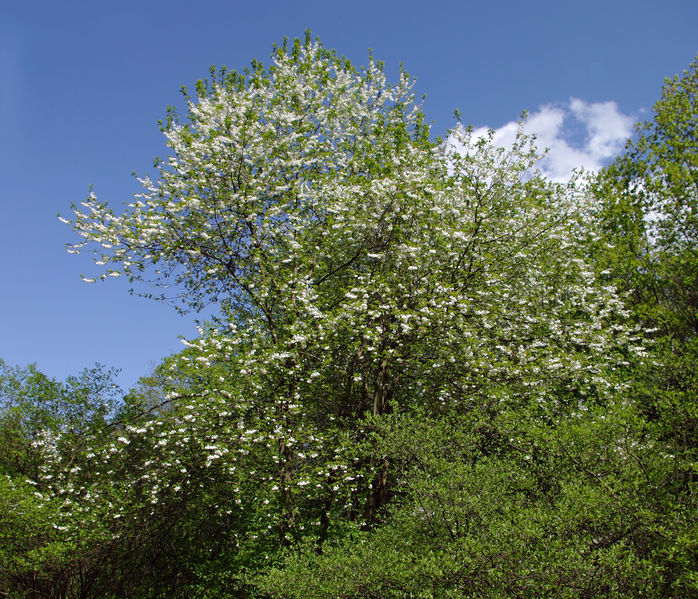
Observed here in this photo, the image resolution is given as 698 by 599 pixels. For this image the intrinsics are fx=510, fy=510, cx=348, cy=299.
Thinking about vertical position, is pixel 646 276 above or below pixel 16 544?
above

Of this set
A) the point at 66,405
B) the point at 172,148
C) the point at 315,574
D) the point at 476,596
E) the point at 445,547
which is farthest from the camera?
the point at 66,405

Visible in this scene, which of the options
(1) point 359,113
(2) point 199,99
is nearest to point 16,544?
(2) point 199,99

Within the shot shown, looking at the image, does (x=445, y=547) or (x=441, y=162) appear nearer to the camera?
(x=445, y=547)

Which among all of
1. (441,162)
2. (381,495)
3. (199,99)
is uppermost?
(199,99)

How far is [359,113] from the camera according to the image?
1492 centimetres

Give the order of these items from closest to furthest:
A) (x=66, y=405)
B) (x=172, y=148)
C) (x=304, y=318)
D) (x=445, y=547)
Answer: (x=445, y=547) → (x=304, y=318) → (x=172, y=148) → (x=66, y=405)

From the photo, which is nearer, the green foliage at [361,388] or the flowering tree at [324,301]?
the green foliage at [361,388]

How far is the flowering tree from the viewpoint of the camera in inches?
439

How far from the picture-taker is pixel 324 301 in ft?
43.6

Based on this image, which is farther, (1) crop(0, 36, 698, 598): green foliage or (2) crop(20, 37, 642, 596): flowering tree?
(2) crop(20, 37, 642, 596): flowering tree

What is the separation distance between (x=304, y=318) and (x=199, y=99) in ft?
20.6

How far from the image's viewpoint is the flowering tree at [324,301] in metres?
11.1

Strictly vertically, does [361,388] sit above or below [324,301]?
below

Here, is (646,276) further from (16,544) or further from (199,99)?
(16,544)
